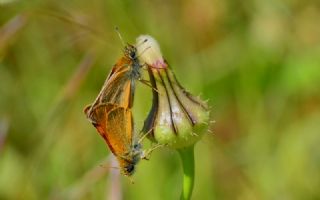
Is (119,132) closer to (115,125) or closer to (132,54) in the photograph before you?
(115,125)

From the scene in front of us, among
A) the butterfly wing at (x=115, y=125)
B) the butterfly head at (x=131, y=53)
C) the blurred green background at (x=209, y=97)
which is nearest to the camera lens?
the butterfly wing at (x=115, y=125)

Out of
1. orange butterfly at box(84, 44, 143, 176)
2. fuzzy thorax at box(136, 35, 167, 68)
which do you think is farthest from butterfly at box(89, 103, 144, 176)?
fuzzy thorax at box(136, 35, 167, 68)

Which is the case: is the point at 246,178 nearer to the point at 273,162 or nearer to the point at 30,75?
the point at 273,162

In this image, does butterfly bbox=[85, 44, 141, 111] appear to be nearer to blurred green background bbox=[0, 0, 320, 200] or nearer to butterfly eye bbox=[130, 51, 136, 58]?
butterfly eye bbox=[130, 51, 136, 58]

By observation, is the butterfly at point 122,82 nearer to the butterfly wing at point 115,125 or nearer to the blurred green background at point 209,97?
the butterfly wing at point 115,125

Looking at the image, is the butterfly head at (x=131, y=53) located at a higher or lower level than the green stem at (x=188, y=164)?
higher

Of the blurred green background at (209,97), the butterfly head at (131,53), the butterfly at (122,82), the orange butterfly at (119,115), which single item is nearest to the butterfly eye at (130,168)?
the orange butterfly at (119,115)

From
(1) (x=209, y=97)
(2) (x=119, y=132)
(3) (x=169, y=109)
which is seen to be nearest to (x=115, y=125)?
(2) (x=119, y=132)
